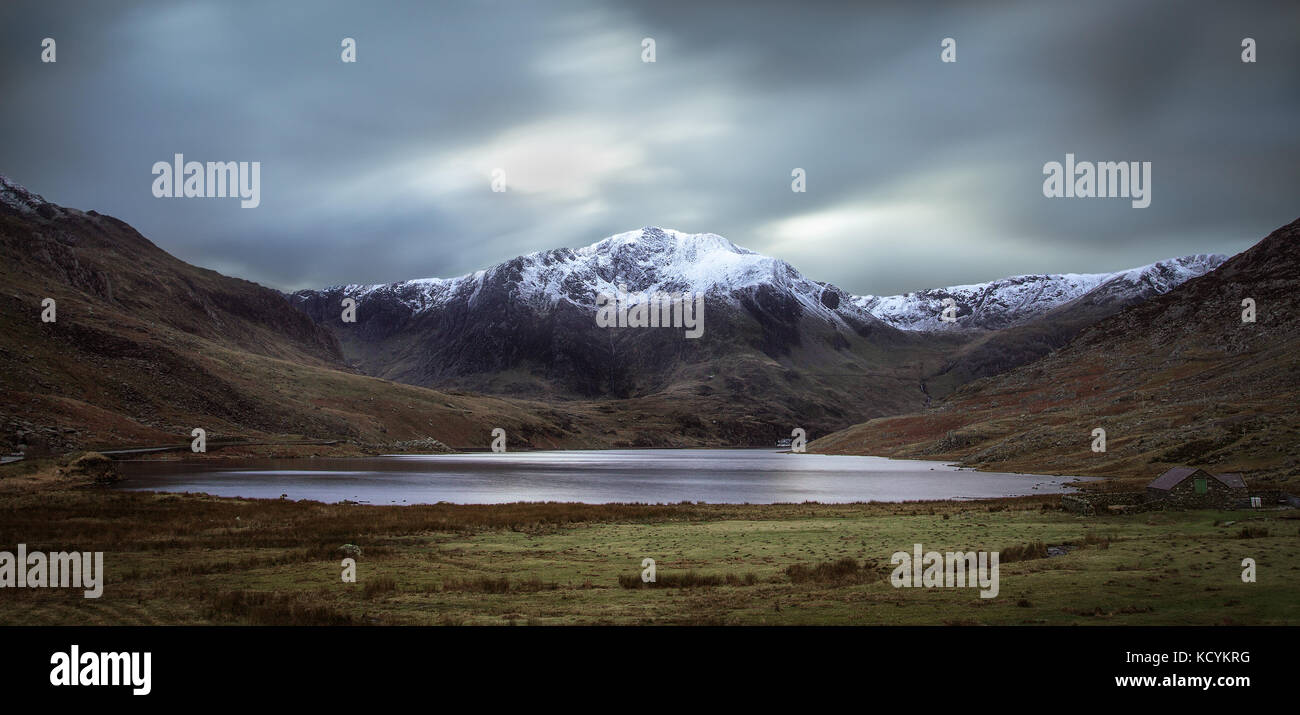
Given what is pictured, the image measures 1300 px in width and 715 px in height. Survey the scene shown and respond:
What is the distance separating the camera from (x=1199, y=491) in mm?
57219

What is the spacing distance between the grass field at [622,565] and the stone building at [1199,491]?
3.56 m

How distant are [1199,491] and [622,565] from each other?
46.9 meters

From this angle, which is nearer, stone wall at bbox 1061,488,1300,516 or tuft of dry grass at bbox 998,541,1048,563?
tuft of dry grass at bbox 998,541,1048,563

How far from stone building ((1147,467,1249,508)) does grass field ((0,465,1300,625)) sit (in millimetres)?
3560

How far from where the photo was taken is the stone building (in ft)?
180

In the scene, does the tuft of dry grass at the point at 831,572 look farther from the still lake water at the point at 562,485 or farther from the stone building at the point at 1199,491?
the still lake water at the point at 562,485

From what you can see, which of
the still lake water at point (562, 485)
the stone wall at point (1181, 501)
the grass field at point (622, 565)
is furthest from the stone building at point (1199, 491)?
the still lake water at point (562, 485)

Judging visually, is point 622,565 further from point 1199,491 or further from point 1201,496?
point 1199,491

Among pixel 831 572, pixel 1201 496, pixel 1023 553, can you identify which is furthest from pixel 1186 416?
pixel 831 572

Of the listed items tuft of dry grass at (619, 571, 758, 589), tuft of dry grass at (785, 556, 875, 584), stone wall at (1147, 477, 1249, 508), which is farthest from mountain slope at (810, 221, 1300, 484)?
tuft of dry grass at (619, 571, 758, 589)

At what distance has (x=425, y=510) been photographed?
224 feet

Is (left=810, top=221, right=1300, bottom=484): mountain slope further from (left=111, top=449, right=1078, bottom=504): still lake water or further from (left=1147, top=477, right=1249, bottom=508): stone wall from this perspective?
(left=1147, top=477, right=1249, bottom=508): stone wall
